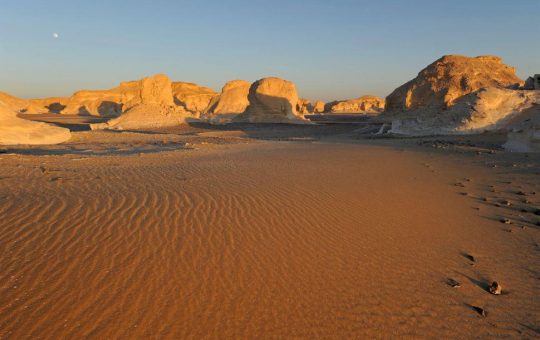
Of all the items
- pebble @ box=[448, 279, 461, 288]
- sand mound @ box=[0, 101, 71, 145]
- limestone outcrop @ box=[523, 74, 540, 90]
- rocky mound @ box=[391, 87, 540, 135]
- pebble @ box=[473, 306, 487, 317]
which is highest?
limestone outcrop @ box=[523, 74, 540, 90]

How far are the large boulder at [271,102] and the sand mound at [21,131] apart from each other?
2251 cm

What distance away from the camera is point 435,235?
5312mm

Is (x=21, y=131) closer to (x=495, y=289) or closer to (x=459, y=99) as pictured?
(x=495, y=289)

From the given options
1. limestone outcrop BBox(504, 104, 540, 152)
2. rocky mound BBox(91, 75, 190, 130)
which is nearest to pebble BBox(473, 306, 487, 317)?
limestone outcrop BBox(504, 104, 540, 152)

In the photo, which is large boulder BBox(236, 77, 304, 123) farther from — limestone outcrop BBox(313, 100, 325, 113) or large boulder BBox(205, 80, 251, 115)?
limestone outcrop BBox(313, 100, 325, 113)

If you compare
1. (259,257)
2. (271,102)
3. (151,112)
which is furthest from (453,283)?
(271,102)

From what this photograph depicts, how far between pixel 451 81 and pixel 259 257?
2728 centimetres

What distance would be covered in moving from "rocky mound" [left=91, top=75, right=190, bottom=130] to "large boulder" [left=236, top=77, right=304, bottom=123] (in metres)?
7.12

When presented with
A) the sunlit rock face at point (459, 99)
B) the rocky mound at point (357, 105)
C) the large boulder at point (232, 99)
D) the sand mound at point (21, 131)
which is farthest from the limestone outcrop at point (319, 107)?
the sand mound at point (21, 131)

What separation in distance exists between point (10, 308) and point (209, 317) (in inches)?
62.7

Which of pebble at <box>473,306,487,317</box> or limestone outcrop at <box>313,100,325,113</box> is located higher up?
limestone outcrop at <box>313,100,325,113</box>

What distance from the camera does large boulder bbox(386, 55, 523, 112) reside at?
26344mm

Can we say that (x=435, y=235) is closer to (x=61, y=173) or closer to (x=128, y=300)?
(x=128, y=300)

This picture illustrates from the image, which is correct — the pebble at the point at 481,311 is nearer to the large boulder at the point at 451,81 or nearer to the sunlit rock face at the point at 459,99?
the sunlit rock face at the point at 459,99
